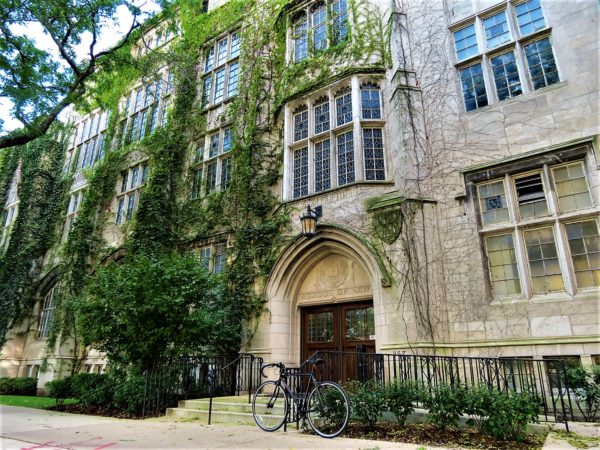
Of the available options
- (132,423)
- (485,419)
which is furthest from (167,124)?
(485,419)

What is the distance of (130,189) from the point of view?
17.8m

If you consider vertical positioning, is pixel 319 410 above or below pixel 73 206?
below

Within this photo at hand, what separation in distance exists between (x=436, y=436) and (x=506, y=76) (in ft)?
25.6

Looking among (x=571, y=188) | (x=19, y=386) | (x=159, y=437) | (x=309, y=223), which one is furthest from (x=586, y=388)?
(x=19, y=386)

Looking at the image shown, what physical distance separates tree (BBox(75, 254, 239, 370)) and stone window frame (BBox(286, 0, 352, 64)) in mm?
7536

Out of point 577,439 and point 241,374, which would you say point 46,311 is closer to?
point 241,374

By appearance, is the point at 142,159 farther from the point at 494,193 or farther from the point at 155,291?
the point at 494,193

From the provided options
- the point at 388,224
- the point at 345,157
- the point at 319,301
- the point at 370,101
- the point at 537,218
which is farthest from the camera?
the point at 370,101

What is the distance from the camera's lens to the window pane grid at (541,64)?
8602 mm

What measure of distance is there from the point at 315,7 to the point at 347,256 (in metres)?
8.59

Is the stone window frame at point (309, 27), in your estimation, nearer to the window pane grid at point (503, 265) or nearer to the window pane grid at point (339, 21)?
the window pane grid at point (339, 21)

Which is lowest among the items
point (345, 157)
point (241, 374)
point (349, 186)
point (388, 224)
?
point (241, 374)

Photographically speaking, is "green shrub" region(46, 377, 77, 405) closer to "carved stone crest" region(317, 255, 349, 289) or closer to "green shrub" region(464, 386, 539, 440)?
"carved stone crest" region(317, 255, 349, 289)

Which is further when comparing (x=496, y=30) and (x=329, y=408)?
(x=496, y=30)
